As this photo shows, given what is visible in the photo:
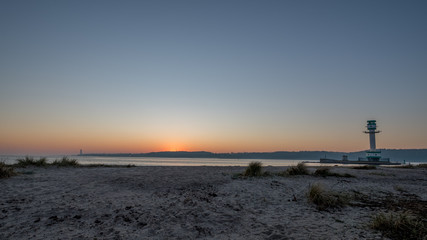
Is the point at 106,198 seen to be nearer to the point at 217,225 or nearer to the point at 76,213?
the point at 76,213

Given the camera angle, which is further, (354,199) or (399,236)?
(354,199)

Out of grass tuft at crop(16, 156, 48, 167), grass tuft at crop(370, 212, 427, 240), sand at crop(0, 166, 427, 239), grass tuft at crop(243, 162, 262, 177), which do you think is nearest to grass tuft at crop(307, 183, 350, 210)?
sand at crop(0, 166, 427, 239)

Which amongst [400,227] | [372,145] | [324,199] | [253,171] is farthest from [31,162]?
[372,145]

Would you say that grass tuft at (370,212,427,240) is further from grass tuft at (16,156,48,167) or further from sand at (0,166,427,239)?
grass tuft at (16,156,48,167)

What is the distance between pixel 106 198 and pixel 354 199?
330 inches

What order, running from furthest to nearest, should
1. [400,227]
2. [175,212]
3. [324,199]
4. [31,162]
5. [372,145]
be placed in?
1. [372,145]
2. [31,162]
3. [324,199]
4. [175,212]
5. [400,227]

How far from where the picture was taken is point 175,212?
6.53m

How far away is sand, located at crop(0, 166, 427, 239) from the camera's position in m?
5.12

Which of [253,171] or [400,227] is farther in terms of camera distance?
[253,171]

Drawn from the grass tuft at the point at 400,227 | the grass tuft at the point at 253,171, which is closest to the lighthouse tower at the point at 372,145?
the grass tuft at the point at 253,171

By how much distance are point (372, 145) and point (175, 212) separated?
83578 mm

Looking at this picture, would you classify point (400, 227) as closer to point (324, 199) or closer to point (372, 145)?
point (324, 199)

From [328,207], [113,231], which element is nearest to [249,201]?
[328,207]

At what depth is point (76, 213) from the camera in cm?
618
